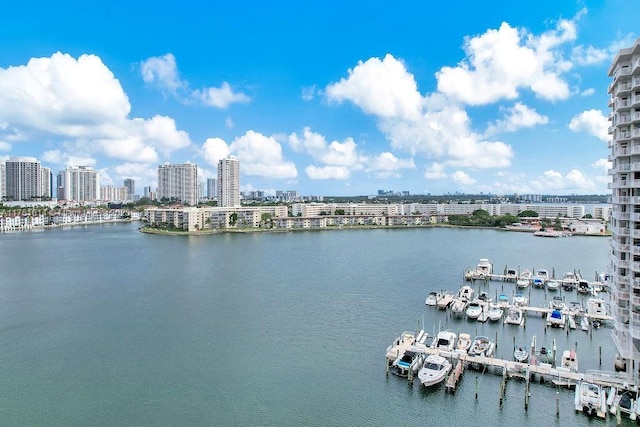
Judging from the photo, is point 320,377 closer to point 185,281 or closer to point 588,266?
point 185,281

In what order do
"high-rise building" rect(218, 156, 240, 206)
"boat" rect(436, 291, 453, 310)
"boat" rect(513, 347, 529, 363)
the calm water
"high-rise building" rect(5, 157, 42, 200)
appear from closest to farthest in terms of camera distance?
the calm water → "boat" rect(513, 347, 529, 363) → "boat" rect(436, 291, 453, 310) → "high-rise building" rect(218, 156, 240, 206) → "high-rise building" rect(5, 157, 42, 200)

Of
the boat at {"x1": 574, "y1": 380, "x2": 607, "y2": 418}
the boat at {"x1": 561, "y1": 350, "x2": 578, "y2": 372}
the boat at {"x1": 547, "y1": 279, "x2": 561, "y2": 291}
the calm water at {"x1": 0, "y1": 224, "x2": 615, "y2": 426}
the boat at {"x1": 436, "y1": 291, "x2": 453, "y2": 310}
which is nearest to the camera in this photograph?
the boat at {"x1": 574, "y1": 380, "x2": 607, "y2": 418}

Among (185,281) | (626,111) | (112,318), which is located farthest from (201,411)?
(185,281)

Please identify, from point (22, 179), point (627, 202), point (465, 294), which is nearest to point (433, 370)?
point (627, 202)

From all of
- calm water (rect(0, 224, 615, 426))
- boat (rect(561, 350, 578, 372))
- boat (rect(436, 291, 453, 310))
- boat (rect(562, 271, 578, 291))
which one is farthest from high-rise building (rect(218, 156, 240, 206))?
boat (rect(561, 350, 578, 372))

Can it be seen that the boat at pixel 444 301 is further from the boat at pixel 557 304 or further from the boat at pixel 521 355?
the boat at pixel 521 355

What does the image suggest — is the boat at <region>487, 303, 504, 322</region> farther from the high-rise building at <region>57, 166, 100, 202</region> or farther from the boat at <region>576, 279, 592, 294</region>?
the high-rise building at <region>57, 166, 100, 202</region>
